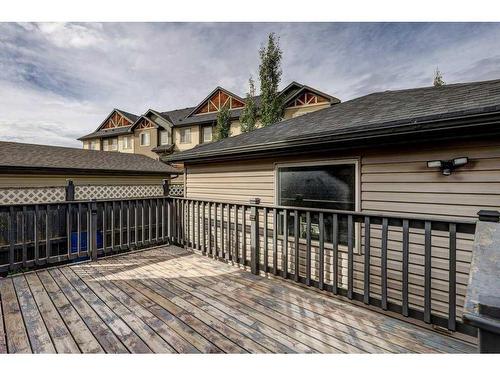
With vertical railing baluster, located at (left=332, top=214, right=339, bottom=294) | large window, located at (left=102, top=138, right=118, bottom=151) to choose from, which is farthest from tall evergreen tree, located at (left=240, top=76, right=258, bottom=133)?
large window, located at (left=102, top=138, right=118, bottom=151)

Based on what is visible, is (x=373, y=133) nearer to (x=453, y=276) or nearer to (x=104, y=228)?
(x=453, y=276)

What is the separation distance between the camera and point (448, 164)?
287 centimetres

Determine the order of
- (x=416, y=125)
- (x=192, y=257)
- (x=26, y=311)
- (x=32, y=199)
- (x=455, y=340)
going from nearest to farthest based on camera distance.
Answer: (x=455, y=340), (x=26, y=311), (x=416, y=125), (x=192, y=257), (x=32, y=199)

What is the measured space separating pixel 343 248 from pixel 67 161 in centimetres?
1045

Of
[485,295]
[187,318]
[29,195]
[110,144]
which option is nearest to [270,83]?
[29,195]

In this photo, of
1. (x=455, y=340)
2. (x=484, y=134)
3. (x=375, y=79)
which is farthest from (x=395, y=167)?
(x=375, y=79)

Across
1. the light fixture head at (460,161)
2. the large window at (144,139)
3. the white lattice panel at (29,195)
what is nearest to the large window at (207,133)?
the large window at (144,139)

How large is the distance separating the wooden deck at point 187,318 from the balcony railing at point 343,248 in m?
0.20

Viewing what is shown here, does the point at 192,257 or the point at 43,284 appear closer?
the point at 43,284

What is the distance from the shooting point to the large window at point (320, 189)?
374 centimetres
